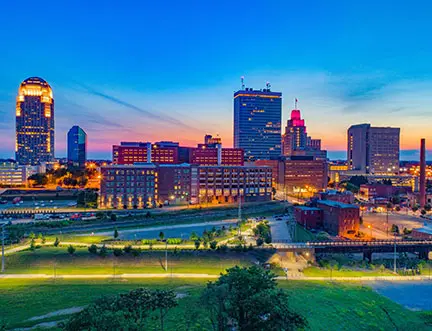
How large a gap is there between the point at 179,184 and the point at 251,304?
85130 millimetres

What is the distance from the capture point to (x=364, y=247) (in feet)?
180

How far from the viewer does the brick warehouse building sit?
326 ft

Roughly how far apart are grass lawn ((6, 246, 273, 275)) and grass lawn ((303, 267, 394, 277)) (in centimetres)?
691

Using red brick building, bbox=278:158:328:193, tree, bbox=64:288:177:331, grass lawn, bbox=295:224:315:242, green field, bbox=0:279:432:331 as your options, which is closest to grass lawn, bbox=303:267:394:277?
green field, bbox=0:279:432:331

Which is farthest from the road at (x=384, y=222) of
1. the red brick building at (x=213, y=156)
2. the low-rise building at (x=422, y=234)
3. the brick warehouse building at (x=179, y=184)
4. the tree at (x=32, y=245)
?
the red brick building at (x=213, y=156)

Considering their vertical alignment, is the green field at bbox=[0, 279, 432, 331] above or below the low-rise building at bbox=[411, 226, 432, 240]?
below

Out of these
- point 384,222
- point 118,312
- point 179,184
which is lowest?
point 384,222

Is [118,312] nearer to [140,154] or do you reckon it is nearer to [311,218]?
[311,218]

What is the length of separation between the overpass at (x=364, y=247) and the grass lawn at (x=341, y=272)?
4.66 m

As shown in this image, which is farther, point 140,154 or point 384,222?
point 140,154

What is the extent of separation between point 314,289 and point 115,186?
74228 millimetres

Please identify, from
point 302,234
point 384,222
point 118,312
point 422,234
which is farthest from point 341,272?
point 384,222

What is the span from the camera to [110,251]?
49.8 m

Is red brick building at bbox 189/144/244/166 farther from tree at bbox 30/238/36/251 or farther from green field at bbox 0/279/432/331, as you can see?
green field at bbox 0/279/432/331
